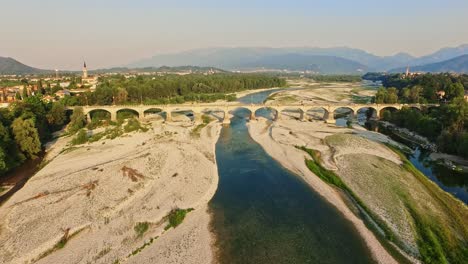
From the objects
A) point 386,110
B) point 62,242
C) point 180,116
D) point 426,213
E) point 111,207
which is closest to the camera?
point 62,242

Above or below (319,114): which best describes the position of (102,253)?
above

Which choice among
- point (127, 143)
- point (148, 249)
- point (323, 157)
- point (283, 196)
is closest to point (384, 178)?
point (323, 157)

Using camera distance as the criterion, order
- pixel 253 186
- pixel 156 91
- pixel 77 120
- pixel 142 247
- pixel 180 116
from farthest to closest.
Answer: pixel 156 91
pixel 180 116
pixel 77 120
pixel 253 186
pixel 142 247

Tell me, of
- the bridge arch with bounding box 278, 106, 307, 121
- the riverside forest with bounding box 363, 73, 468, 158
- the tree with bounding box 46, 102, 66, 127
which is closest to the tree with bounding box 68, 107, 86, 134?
the tree with bounding box 46, 102, 66, 127

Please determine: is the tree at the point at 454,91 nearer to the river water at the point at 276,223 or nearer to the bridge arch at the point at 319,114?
the bridge arch at the point at 319,114

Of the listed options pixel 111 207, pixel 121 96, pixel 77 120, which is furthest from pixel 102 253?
pixel 121 96

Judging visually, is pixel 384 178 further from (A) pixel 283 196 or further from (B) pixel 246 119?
(B) pixel 246 119

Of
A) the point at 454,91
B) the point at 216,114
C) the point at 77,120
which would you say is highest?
the point at 454,91

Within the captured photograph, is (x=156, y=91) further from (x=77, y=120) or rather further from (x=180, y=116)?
(x=77, y=120)
